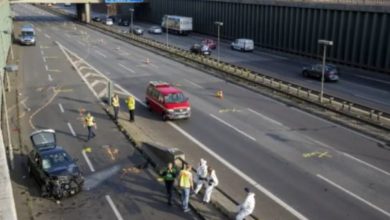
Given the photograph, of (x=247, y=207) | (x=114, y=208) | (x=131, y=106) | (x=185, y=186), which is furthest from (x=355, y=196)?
(x=131, y=106)

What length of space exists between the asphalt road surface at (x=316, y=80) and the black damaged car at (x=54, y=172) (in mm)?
25757

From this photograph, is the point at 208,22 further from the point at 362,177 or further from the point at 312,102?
the point at 362,177

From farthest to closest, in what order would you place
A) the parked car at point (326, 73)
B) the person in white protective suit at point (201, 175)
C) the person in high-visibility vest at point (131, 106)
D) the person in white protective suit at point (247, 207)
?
the parked car at point (326, 73) < the person in high-visibility vest at point (131, 106) < the person in white protective suit at point (201, 175) < the person in white protective suit at point (247, 207)

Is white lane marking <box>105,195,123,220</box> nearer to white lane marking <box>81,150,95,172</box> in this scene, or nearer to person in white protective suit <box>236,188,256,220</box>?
white lane marking <box>81,150,95,172</box>

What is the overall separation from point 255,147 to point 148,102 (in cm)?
1165

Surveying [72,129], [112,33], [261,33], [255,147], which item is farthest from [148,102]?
[112,33]

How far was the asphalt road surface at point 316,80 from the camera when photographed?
4209cm

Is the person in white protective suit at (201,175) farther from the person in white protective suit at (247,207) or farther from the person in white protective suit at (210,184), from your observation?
the person in white protective suit at (247,207)

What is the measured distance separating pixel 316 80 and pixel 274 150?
24794mm

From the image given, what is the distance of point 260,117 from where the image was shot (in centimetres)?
3450

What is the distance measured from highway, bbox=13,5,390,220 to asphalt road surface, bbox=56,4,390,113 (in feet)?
1.79

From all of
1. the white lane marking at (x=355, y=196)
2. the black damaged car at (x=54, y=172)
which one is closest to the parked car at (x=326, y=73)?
the white lane marking at (x=355, y=196)

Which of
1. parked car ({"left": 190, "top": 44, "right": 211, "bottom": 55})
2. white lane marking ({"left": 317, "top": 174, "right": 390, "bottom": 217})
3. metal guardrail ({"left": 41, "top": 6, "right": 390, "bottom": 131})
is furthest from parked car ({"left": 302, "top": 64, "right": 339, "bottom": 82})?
white lane marking ({"left": 317, "top": 174, "right": 390, "bottom": 217})

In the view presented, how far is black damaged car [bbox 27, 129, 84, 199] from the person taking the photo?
67.7ft
